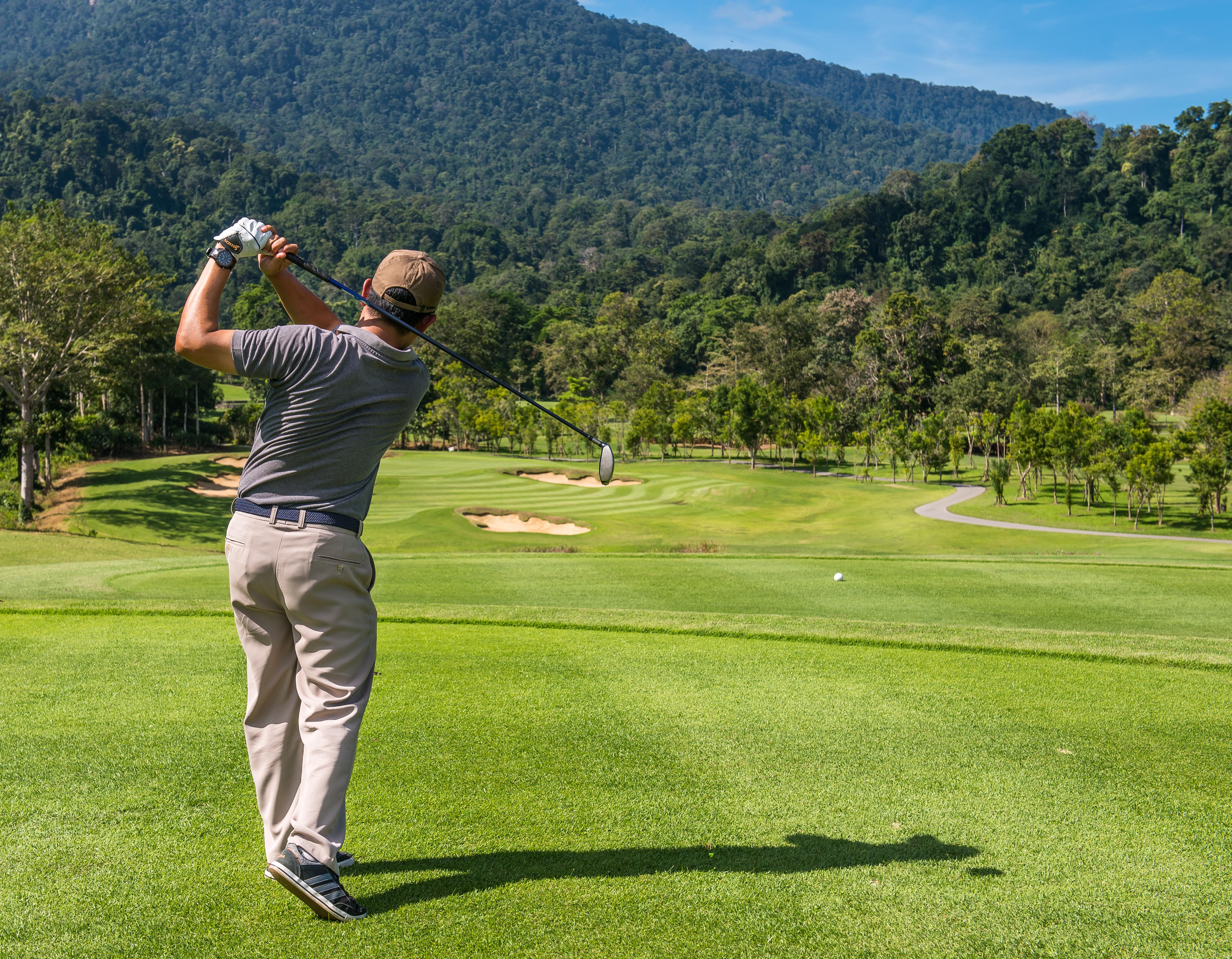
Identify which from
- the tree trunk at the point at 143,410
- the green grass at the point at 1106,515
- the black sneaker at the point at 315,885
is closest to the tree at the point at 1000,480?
the green grass at the point at 1106,515

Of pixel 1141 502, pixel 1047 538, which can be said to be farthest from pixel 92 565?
pixel 1141 502

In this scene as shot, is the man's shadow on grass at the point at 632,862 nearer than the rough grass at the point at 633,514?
Yes

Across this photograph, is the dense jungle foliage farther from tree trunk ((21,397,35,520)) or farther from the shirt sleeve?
the shirt sleeve

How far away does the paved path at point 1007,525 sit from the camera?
27.7 metres

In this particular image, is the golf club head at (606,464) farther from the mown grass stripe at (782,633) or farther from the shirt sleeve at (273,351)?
the mown grass stripe at (782,633)

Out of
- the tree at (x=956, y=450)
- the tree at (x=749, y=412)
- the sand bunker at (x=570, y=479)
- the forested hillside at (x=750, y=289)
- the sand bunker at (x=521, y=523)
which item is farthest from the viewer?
the forested hillside at (x=750, y=289)

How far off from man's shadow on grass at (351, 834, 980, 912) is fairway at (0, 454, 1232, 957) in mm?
14

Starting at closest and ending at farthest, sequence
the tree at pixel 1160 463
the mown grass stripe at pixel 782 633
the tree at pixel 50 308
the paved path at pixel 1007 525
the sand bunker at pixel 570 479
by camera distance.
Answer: the mown grass stripe at pixel 782 633 < the paved path at pixel 1007 525 < the tree at pixel 50 308 < the tree at pixel 1160 463 < the sand bunker at pixel 570 479

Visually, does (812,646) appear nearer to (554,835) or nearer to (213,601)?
(554,835)

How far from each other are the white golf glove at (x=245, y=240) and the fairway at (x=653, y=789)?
7.35ft

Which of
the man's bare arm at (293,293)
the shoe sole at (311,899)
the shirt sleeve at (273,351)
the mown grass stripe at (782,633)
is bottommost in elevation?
the mown grass stripe at (782,633)

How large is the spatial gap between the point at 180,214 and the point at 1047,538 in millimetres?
164529

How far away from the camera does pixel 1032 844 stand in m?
3.54

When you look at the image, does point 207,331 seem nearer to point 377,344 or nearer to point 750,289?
point 377,344
